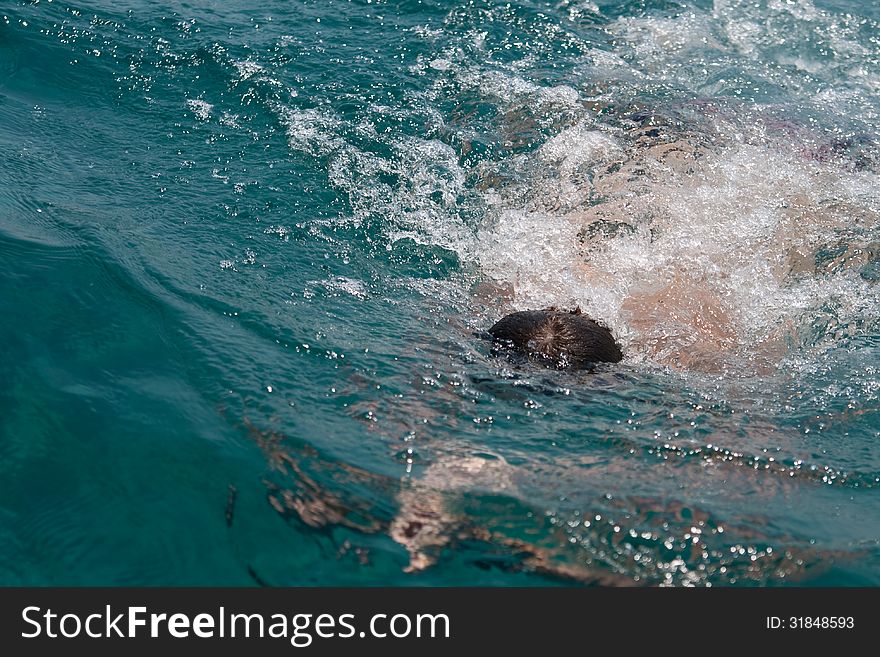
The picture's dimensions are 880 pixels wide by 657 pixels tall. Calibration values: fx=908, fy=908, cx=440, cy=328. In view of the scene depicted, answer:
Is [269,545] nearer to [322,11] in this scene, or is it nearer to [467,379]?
[467,379]

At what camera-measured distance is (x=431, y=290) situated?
7.66m

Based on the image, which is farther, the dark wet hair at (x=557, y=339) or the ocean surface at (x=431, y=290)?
the dark wet hair at (x=557, y=339)

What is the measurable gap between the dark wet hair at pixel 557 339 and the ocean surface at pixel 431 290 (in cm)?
12

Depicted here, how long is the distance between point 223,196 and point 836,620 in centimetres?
606

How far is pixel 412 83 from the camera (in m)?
10.4

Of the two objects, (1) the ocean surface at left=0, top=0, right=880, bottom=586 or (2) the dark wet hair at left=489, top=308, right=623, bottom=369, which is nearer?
(1) the ocean surface at left=0, top=0, right=880, bottom=586

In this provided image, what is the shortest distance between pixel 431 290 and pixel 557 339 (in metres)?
1.65

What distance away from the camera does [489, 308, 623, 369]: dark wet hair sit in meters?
6.34

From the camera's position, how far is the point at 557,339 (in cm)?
633

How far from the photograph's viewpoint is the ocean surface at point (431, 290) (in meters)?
5.07

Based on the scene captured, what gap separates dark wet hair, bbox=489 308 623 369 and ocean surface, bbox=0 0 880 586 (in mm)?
A: 117

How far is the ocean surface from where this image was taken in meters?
5.07

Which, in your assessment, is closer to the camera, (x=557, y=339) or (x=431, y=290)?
(x=557, y=339)

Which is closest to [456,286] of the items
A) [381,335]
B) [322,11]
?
[381,335]
